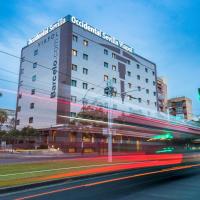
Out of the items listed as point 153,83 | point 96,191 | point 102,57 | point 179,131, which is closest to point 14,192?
point 96,191

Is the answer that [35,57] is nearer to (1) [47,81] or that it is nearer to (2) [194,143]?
(1) [47,81]

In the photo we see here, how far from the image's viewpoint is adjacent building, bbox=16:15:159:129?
45656mm

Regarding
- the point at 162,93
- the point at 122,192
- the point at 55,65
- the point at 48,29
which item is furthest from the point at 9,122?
the point at 122,192

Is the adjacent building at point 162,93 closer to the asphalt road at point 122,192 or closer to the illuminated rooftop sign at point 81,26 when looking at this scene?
the illuminated rooftop sign at point 81,26

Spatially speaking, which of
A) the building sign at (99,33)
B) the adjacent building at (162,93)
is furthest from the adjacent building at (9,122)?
the adjacent building at (162,93)

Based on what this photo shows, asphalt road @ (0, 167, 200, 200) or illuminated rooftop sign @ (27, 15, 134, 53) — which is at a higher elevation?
illuminated rooftop sign @ (27, 15, 134, 53)

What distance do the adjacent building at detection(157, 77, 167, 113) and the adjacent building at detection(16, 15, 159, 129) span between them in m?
10.9

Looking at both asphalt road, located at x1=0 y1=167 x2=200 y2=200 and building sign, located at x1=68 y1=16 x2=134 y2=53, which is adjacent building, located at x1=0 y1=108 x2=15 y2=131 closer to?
building sign, located at x1=68 y1=16 x2=134 y2=53

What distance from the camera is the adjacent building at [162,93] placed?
71188 millimetres

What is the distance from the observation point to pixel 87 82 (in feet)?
161

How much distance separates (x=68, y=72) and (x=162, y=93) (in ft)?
129

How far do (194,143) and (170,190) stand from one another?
70.7ft

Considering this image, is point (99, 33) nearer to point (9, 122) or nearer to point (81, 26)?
point (81, 26)

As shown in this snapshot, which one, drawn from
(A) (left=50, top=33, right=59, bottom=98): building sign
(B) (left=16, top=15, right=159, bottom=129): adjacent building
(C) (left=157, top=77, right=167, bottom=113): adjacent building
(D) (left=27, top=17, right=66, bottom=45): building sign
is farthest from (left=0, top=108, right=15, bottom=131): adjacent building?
(C) (left=157, top=77, right=167, bottom=113): adjacent building
